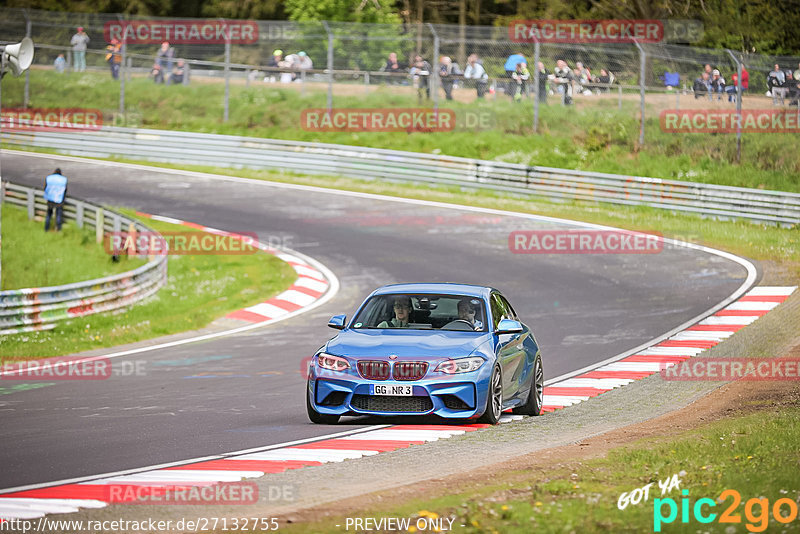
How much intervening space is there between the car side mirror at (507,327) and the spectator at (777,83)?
20.6 m

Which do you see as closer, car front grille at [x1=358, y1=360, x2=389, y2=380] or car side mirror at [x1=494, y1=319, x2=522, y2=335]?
car front grille at [x1=358, y1=360, x2=389, y2=380]

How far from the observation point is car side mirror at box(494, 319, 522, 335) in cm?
1133

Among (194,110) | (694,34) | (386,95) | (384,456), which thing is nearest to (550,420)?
(384,456)

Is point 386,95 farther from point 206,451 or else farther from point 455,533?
point 455,533

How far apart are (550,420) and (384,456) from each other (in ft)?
8.82

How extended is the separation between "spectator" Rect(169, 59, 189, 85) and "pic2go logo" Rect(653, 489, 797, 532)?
112 ft

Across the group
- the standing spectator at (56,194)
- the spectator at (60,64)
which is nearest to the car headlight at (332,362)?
the standing spectator at (56,194)

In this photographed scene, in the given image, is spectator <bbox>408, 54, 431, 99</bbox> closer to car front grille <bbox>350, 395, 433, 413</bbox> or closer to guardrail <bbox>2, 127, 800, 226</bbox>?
guardrail <bbox>2, 127, 800, 226</bbox>

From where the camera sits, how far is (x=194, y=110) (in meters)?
40.7

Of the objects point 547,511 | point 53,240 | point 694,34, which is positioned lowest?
point 53,240

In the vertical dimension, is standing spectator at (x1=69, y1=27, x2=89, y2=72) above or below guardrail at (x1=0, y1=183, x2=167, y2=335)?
above

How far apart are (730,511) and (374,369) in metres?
4.45

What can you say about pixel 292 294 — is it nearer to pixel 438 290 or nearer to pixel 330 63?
pixel 438 290

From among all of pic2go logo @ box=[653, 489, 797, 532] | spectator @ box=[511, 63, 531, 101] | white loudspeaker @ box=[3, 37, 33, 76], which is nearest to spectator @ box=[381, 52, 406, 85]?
spectator @ box=[511, 63, 531, 101]
